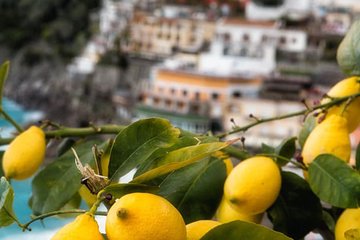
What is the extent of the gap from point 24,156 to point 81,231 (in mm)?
123

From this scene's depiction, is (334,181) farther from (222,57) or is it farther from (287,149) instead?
(222,57)

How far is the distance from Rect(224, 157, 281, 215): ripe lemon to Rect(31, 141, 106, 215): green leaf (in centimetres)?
7

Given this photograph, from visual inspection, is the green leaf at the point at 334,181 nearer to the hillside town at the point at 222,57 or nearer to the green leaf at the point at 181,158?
the green leaf at the point at 181,158

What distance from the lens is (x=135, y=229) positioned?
7.5 inches

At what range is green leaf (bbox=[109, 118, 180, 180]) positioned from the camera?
23 centimetres

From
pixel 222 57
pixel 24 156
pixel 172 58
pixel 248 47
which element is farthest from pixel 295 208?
pixel 172 58

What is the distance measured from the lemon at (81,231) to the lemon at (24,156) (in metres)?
0.11

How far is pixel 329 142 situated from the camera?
1.00 feet

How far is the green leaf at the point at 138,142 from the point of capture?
0.23m

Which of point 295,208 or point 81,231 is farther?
point 295,208

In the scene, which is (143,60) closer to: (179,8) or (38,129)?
(179,8)

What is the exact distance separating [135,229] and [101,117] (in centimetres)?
1088

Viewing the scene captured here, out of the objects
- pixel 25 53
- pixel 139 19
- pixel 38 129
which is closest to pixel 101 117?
pixel 139 19

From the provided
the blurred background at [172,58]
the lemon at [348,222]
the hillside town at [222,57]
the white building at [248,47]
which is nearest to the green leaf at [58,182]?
the lemon at [348,222]
